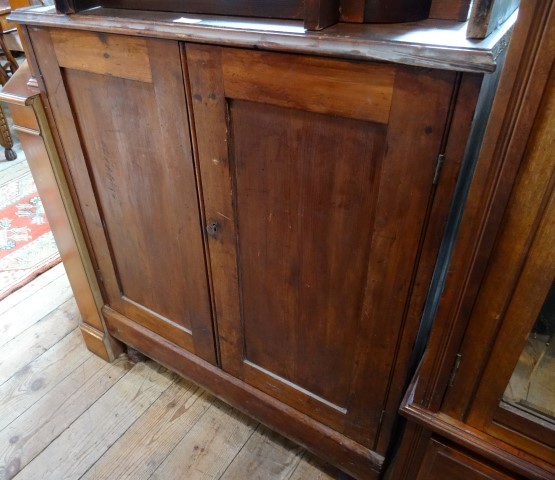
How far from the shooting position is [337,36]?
24.9 inches

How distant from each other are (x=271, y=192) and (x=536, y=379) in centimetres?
53

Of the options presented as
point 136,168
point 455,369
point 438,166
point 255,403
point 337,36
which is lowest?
point 255,403

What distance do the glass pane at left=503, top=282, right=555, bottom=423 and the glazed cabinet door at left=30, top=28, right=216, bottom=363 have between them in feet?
2.22

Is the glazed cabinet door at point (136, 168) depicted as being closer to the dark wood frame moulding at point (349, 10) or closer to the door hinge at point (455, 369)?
the dark wood frame moulding at point (349, 10)

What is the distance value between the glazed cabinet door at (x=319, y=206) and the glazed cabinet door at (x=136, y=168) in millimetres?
68

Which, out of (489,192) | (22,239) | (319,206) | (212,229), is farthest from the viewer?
(22,239)

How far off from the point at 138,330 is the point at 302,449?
0.60 metres

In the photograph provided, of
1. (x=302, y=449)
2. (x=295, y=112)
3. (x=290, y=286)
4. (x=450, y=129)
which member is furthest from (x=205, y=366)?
(x=450, y=129)

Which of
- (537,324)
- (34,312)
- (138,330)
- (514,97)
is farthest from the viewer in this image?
(34,312)

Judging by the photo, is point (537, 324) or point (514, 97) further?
point (537, 324)

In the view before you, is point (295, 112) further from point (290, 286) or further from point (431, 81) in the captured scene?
point (290, 286)

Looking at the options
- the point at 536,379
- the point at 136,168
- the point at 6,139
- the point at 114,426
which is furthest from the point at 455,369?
the point at 6,139

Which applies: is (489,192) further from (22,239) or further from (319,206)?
(22,239)

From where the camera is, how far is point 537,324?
0.63 metres
